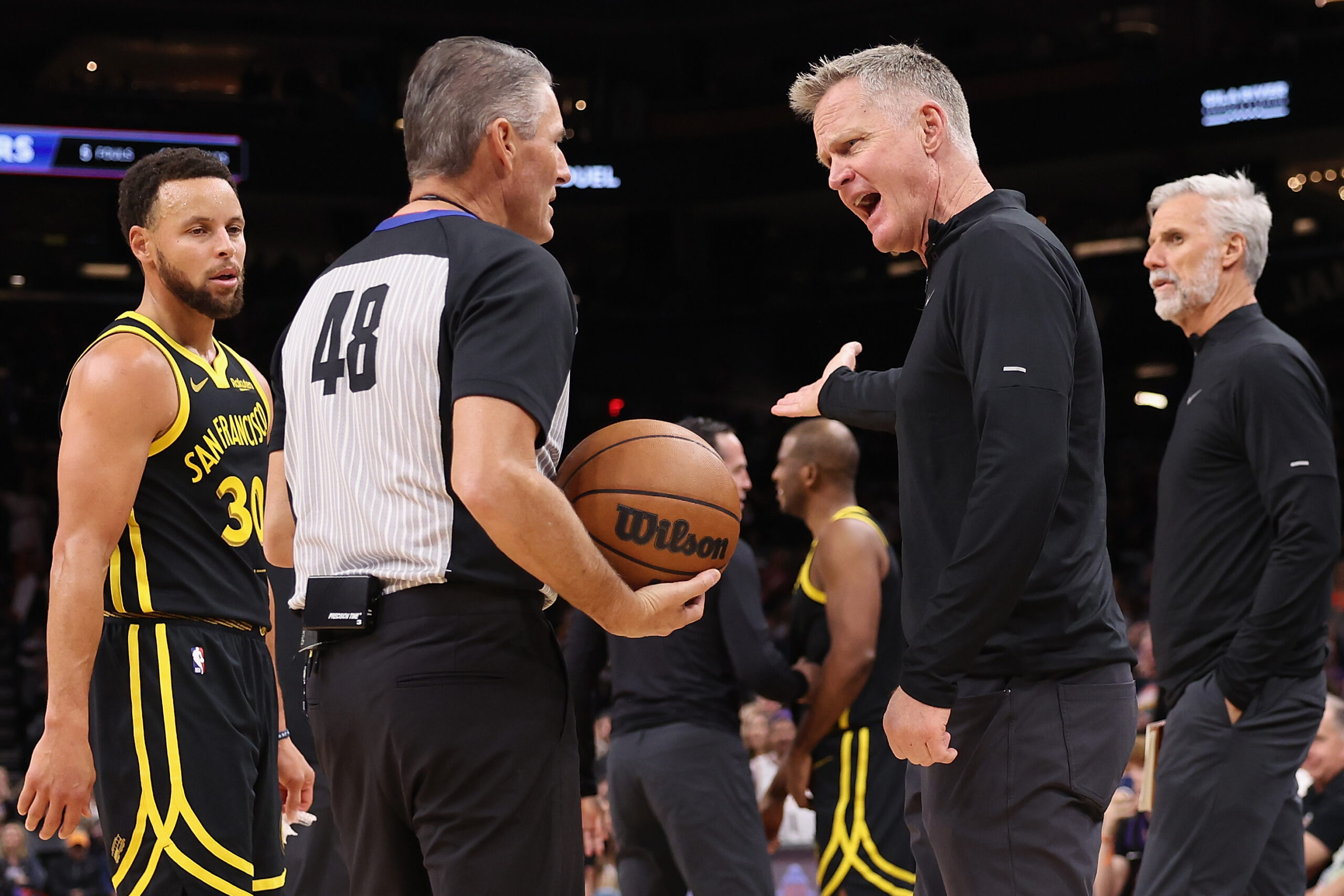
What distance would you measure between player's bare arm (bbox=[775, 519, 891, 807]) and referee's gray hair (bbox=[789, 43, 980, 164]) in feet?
8.29

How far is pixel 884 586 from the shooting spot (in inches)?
216

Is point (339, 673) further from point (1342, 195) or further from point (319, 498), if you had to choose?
point (1342, 195)

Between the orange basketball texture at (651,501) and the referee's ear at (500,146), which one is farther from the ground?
the referee's ear at (500,146)

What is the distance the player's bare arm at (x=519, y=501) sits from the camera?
2256 millimetres

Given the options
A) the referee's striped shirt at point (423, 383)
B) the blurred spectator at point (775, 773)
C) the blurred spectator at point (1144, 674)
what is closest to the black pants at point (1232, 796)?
the referee's striped shirt at point (423, 383)

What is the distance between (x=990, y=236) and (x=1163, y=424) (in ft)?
57.2

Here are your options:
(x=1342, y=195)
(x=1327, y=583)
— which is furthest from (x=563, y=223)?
(x=1327, y=583)

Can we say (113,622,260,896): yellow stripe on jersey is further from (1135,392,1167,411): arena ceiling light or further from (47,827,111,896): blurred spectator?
(1135,392,1167,411): arena ceiling light

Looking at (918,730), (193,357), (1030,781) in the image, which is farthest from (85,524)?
(1030,781)

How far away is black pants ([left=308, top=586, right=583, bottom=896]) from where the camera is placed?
233 centimetres

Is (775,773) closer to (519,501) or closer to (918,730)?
(918,730)

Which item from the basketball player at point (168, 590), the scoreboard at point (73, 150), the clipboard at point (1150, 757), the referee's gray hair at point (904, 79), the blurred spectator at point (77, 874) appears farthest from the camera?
the scoreboard at point (73, 150)

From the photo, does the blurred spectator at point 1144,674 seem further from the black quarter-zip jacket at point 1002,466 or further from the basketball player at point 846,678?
the black quarter-zip jacket at point 1002,466

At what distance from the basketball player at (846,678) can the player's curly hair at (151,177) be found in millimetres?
2693
